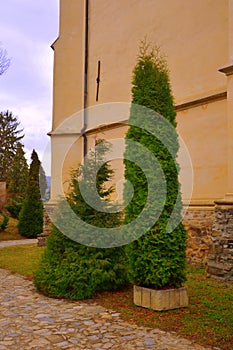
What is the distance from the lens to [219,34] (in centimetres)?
749

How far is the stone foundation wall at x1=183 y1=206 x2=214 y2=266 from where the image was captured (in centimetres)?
728

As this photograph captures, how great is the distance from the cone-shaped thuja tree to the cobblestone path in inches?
29.4

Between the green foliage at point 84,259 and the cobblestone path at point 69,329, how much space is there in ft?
0.94

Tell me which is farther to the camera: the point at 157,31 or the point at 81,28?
the point at 81,28

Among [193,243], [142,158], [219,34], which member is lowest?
[193,243]

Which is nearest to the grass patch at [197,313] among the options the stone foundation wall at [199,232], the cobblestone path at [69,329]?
the cobblestone path at [69,329]

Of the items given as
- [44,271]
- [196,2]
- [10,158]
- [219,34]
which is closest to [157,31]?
[196,2]

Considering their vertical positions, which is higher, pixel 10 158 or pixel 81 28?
pixel 81 28

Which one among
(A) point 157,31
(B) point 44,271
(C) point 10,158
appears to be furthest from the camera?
(C) point 10,158

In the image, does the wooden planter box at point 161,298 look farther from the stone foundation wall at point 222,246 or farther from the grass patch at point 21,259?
the grass patch at point 21,259

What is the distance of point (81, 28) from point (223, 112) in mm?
6597

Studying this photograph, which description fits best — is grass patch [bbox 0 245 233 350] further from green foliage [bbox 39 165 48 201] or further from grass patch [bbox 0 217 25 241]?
grass patch [bbox 0 217 25 241]

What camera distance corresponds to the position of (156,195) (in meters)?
4.74

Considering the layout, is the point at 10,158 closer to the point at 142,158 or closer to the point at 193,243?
the point at 193,243
